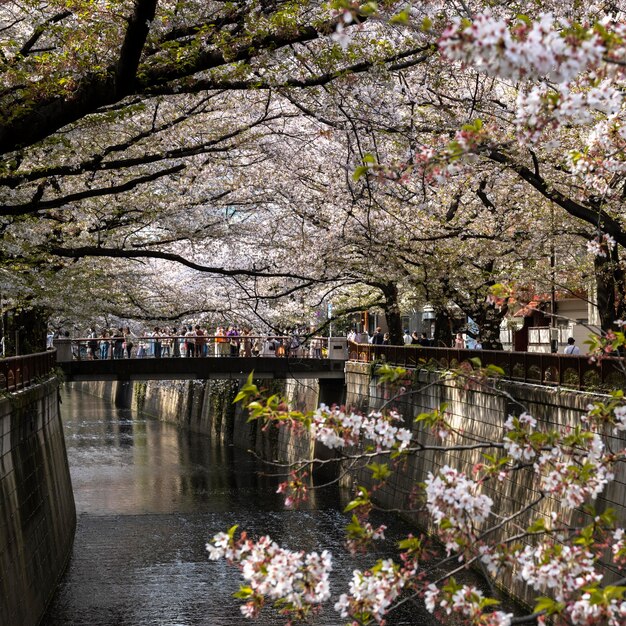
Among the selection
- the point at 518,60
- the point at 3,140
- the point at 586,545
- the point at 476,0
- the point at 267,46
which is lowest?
the point at 586,545

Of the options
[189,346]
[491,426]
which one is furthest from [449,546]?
[189,346]

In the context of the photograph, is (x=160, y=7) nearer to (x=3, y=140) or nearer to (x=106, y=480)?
(x=3, y=140)

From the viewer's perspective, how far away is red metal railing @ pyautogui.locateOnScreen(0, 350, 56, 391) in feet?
53.5

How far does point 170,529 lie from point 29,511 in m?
7.23

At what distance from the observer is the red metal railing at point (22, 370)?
16.3 metres

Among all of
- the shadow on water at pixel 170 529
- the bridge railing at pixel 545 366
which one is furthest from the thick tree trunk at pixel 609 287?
the shadow on water at pixel 170 529

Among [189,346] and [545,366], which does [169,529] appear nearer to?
[545,366]

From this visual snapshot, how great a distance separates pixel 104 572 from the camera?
19.2 meters

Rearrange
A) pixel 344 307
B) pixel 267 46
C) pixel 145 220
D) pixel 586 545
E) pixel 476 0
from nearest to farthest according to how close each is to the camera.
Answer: pixel 586 545 < pixel 267 46 < pixel 476 0 < pixel 145 220 < pixel 344 307

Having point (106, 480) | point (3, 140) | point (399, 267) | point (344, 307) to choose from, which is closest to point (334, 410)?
point (3, 140)

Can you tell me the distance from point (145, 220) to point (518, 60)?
17.8 m

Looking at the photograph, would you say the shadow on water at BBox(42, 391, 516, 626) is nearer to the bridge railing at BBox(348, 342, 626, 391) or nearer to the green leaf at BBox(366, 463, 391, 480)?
the bridge railing at BBox(348, 342, 626, 391)

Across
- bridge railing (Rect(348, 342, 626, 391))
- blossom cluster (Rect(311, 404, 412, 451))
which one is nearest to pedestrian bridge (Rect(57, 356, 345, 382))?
bridge railing (Rect(348, 342, 626, 391))

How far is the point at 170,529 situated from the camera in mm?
23484
